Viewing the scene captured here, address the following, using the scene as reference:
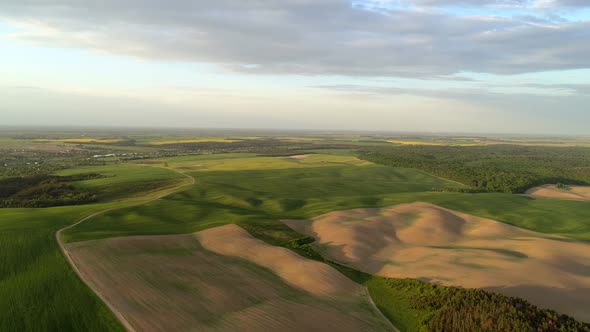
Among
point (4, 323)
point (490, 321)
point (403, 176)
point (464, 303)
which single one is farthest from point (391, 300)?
point (403, 176)

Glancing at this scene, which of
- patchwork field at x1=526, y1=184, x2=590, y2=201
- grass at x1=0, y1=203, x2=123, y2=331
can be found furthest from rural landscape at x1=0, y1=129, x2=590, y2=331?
patchwork field at x1=526, y1=184, x2=590, y2=201

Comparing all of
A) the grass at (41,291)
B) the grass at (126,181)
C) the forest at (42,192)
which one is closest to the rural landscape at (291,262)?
the grass at (41,291)

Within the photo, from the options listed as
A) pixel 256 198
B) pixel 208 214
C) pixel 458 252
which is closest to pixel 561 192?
pixel 458 252

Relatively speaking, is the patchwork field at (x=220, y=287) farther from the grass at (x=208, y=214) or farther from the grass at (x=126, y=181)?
the grass at (x=126, y=181)

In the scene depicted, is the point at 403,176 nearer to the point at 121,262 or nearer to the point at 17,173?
the point at 121,262

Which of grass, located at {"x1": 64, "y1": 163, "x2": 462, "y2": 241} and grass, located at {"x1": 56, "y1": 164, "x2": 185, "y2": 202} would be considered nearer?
grass, located at {"x1": 64, "y1": 163, "x2": 462, "y2": 241}

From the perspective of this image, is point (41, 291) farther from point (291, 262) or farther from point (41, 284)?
point (291, 262)

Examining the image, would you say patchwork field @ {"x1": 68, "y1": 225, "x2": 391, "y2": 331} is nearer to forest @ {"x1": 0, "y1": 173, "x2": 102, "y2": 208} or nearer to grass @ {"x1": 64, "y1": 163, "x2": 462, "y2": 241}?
grass @ {"x1": 64, "y1": 163, "x2": 462, "y2": 241}
